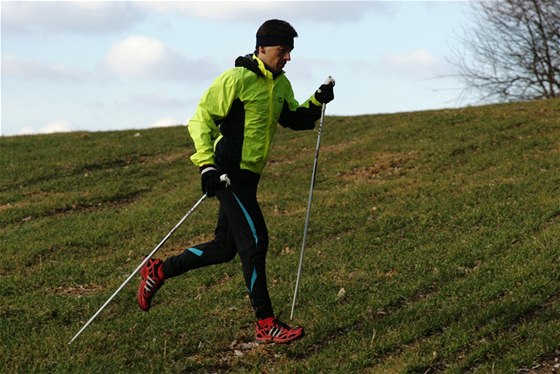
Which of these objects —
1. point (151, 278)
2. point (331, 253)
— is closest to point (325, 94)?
point (151, 278)

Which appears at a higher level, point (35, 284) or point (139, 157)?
point (139, 157)

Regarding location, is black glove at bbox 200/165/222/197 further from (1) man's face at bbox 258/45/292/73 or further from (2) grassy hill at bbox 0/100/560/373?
(2) grassy hill at bbox 0/100/560/373

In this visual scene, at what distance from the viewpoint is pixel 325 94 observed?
841 centimetres

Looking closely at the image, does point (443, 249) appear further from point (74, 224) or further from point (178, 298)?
point (74, 224)

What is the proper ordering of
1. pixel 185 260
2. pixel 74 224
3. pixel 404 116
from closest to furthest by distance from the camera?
pixel 185 260
pixel 74 224
pixel 404 116

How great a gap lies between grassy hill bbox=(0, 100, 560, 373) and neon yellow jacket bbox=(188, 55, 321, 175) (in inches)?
75.6

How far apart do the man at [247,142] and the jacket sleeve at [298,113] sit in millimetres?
247

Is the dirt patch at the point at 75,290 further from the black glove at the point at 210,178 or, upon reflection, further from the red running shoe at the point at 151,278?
the black glove at the point at 210,178

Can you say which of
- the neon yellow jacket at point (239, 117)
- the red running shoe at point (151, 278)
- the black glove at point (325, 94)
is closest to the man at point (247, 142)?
the neon yellow jacket at point (239, 117)

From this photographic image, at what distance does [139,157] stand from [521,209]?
12168 mm

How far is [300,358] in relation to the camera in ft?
25.2

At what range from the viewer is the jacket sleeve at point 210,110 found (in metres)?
7.45

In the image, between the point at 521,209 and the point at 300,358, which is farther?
the point at 521,209

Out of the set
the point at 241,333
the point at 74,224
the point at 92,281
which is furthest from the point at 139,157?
Answer: the point at 241,333
